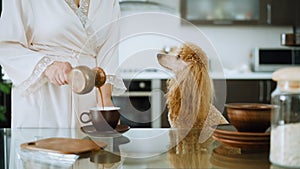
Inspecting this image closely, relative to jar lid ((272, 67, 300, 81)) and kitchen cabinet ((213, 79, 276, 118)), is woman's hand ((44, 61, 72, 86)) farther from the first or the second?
kitchen cabinet ((213, 79, 276, 118))

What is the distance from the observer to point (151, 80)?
3.54 meters

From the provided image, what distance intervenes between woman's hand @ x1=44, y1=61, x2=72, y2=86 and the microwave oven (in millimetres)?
2552

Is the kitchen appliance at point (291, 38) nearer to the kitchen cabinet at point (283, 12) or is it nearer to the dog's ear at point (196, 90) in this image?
the kitchen cabinet at point (283, 12)

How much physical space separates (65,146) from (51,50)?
0.58 meters

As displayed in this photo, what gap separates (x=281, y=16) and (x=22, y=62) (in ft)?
8.99

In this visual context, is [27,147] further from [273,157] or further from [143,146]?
[273,157]

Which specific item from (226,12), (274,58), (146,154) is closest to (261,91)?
(274,58)

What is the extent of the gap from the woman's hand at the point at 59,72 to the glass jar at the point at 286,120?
0.59m

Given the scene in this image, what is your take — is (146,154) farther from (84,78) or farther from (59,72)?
(59,72)

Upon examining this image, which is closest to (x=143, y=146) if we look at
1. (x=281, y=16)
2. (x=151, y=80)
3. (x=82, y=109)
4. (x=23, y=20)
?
(x=82, y=109)

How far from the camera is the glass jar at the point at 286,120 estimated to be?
90 centimetres

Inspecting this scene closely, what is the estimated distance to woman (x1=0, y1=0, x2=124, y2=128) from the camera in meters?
1.52

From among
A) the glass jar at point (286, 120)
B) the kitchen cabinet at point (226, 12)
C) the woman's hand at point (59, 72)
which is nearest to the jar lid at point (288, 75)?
the glass jar at point (286, 120)

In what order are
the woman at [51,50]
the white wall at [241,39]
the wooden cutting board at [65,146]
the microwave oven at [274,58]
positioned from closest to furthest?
the wooden cutting board at [65,146] → the woman at [51,50] → the microwave oven at [274,58] → the white wall at [241,39]
